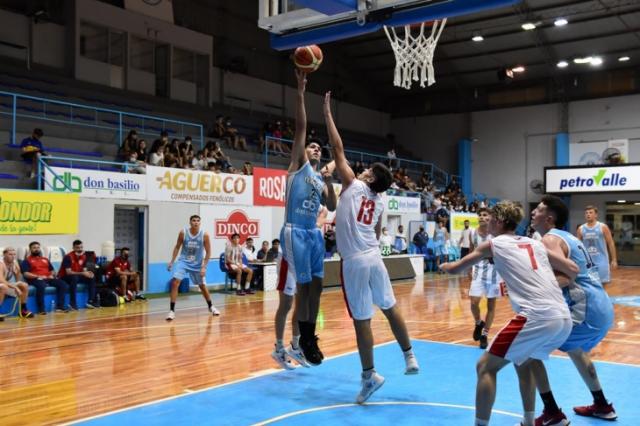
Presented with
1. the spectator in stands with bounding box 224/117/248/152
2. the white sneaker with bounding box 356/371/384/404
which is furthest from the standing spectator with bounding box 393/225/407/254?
the white sneaker with bounding box 356/371/384/404

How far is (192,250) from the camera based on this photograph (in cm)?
1022

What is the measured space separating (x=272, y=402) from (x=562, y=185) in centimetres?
2286

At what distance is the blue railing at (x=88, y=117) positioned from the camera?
15.2m

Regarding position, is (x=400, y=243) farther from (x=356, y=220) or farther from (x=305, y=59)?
(x=356, y=220)

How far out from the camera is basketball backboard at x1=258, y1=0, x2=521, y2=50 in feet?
17.9

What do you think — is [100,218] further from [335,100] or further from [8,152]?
[335,100]

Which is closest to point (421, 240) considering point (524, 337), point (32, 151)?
point (32, 151)

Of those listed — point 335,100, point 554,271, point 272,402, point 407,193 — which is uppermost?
point 335,100

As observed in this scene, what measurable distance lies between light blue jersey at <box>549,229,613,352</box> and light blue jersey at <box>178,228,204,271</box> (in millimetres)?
6850

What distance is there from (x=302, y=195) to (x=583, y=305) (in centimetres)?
245

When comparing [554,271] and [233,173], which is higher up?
[233,173]

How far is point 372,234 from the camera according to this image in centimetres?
512

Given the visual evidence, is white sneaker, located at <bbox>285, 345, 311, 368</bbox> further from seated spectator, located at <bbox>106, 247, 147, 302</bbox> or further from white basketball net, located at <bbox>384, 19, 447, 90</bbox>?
seated spectator, located at <bbox>106, 247, 147, 302</bbox>

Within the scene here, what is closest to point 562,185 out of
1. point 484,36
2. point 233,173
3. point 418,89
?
point 484,36
